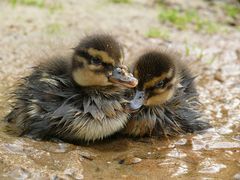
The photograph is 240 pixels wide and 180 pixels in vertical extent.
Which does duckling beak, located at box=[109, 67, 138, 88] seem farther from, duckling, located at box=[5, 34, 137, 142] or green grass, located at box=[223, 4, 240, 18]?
green grass, located at box=[223, 4, 240, 18]

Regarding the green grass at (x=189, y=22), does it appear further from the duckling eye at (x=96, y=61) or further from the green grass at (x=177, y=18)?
the duckling eye at (x=96, y=61)

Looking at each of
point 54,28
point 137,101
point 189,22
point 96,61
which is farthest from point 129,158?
point 189,22

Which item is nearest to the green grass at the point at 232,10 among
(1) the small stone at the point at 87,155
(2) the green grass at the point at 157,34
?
(2) the green grass at the point at 157,34

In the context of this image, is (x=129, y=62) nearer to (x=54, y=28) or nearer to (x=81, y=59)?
(x=81, y=59)

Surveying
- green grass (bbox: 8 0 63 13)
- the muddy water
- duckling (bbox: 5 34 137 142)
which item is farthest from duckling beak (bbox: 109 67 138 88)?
green grass (bbox: 8 0 63 13)

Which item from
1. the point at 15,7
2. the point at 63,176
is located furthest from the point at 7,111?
the point at 15,7

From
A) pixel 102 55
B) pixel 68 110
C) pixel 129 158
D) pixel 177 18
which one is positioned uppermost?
pixel 102 55

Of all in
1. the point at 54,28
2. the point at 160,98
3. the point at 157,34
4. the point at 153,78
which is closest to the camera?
the point at 153,78
